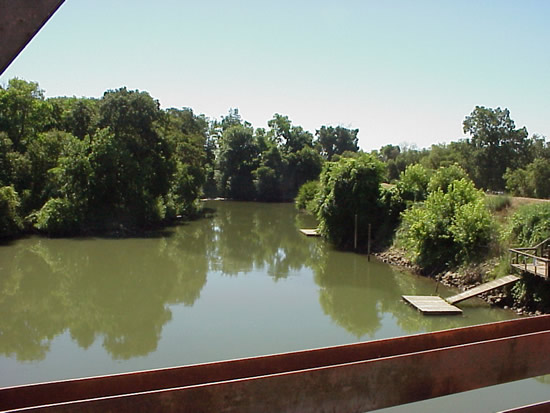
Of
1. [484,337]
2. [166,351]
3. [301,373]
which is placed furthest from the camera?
[166,351]

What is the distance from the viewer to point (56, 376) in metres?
11.5

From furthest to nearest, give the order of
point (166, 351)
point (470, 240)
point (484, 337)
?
1. point (470, 240)
2. point (166, 351)
3. point (484, 337)

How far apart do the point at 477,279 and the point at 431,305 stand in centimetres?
309

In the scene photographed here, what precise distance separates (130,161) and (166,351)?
2277 cm

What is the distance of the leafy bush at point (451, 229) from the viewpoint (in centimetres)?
1891

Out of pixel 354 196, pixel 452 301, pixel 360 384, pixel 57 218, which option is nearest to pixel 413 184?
pixel 354 196

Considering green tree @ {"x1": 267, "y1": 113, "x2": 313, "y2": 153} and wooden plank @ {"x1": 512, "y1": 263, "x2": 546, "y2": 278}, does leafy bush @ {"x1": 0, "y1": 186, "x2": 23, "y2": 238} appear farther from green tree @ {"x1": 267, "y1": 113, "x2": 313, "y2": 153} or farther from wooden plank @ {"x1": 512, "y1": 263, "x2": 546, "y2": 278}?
green tree @ {"x1": 267, "y1": 113, "x2": 313, "y2": 153}

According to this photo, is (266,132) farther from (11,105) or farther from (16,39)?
(16,39)

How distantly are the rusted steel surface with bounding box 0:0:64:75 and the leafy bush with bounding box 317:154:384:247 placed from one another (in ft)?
82.9

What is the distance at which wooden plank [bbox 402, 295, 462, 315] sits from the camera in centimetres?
1577

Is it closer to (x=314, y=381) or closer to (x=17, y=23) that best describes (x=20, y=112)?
(x=17, y=23)

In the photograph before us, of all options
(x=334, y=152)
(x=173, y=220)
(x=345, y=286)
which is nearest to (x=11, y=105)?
(x=173, y=220)

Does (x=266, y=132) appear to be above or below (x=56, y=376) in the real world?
above

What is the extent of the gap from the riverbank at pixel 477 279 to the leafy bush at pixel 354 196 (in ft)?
14.2
